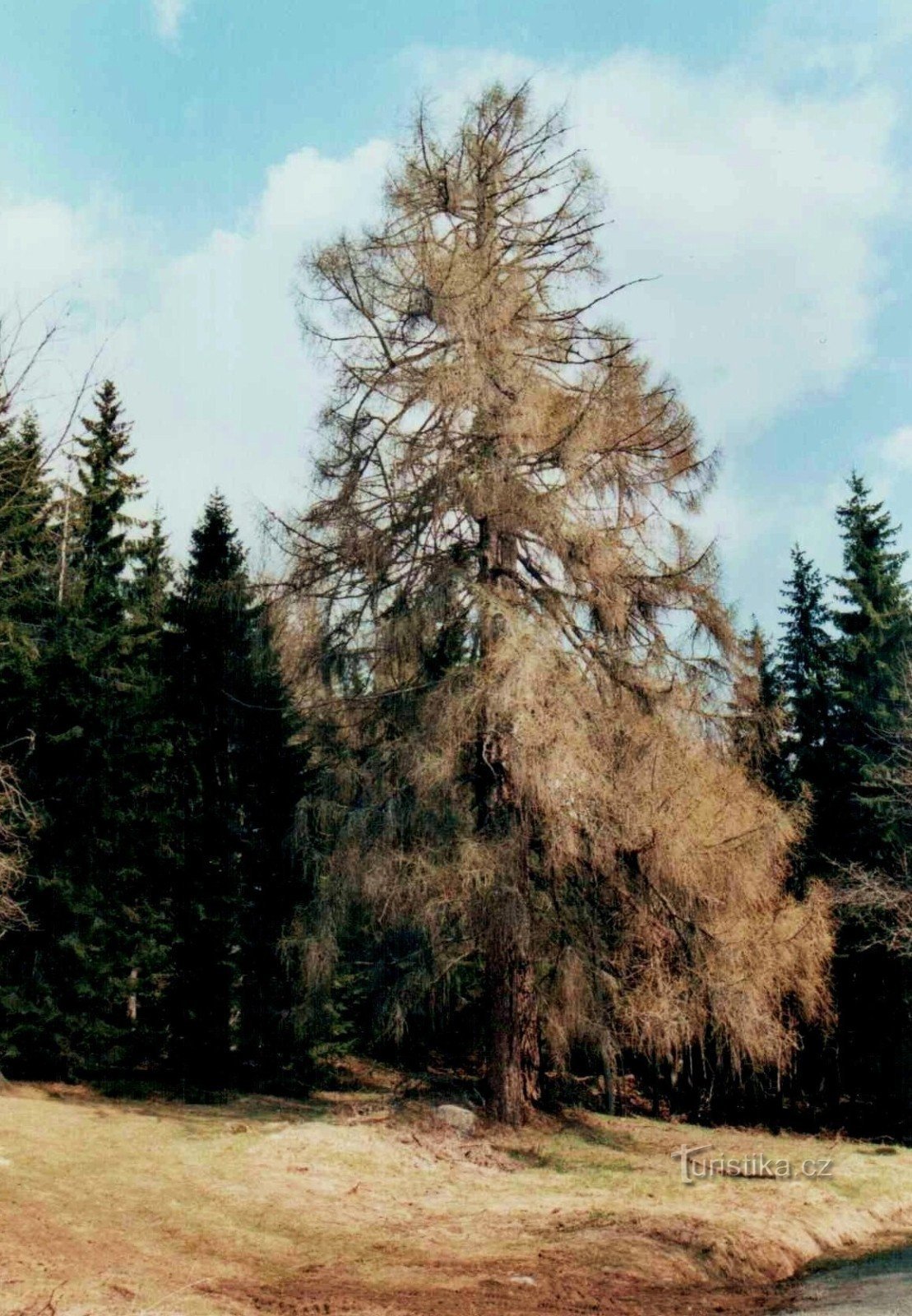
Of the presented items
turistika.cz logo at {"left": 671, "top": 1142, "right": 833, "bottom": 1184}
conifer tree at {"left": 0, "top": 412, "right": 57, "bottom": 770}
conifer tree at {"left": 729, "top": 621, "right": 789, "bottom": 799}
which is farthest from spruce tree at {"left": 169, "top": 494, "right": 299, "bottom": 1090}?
conifer tree at {"left": 729, "top": 621, "right": 789, "bottom": 799}

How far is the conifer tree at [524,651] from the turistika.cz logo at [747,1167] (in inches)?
48.6

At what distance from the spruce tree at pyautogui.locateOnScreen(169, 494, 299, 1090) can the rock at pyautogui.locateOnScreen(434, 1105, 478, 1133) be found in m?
3.43

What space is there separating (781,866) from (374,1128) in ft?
20.1

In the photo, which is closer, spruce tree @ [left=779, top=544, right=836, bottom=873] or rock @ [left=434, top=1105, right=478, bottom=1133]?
rock @ [left=434, top=1105, right=478, bottom=1133]

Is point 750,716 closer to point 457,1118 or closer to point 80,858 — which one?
point 457,1118

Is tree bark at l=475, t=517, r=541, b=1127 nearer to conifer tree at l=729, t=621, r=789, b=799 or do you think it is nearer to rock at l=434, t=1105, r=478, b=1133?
rock at l=434, t=1105, r=478, b=1133

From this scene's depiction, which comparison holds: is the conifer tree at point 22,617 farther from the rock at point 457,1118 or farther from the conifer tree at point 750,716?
the conifer tree at point 750,716

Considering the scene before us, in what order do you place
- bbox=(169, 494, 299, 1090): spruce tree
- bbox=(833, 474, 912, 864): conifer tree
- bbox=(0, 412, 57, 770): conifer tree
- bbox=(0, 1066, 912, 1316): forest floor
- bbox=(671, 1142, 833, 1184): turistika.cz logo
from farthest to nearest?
bbox=(833, 474, 912, 864): conifer tree
bbox=(169, 494, 299, 1090): spruce tree
bbox=(0, 412, 57, 770): conifer tree
bbox=(671, 1142, 833, 1184): turistika.cz logo
bbox=(0, 1066, 912, 1316): forest floor

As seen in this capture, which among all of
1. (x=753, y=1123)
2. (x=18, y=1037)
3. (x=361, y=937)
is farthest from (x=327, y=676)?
(x=753, y=1123)

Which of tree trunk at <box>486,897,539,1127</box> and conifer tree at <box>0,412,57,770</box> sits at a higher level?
conifer tree at <box>0,412,57,770</box>

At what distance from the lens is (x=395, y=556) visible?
13.6 meters

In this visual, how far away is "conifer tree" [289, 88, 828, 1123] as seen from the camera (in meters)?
11.7

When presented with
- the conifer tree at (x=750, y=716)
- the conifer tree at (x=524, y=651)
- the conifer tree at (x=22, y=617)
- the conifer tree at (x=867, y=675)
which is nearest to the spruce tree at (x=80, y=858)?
the conifer tree at (x=22, y=617)

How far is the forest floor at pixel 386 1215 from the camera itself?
19.8 feet
